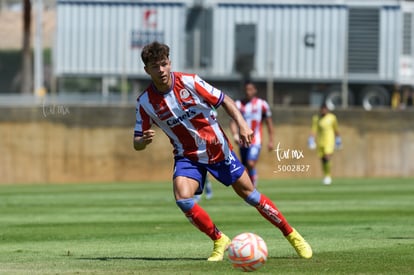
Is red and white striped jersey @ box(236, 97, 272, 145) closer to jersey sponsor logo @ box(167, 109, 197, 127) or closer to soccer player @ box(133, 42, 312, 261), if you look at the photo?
soccer player @ box(133, 42, 312, 261)

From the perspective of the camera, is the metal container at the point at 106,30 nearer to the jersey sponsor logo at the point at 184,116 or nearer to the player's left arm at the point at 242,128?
the jersey sponsor logo at the point at 184,116

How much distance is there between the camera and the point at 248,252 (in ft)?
34.2

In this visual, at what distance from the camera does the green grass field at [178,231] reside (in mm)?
11406

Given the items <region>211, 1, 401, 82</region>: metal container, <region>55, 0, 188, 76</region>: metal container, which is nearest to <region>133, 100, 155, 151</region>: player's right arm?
<region>55, 0, 188, 76</region>: metal container

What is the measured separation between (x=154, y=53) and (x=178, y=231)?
4946 millimetres

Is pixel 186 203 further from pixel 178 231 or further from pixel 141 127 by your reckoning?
pixel 178 231

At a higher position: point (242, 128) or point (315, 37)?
point (242, 128)

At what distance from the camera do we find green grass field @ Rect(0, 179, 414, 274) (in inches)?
449

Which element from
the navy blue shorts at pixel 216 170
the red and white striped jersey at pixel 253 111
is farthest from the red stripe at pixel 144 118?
the red and white striped jersey at pixel 253 111

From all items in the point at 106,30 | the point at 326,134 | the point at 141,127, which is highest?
the point at 141,127

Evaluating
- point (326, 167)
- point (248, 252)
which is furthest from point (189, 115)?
point (326, 167)

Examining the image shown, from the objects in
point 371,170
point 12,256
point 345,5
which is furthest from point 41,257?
point 345,5

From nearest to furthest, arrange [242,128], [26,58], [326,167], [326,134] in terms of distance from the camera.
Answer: [242,128]
[326,167]
[326,134]
[26,58]

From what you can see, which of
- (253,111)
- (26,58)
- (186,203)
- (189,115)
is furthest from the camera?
(26,58)
